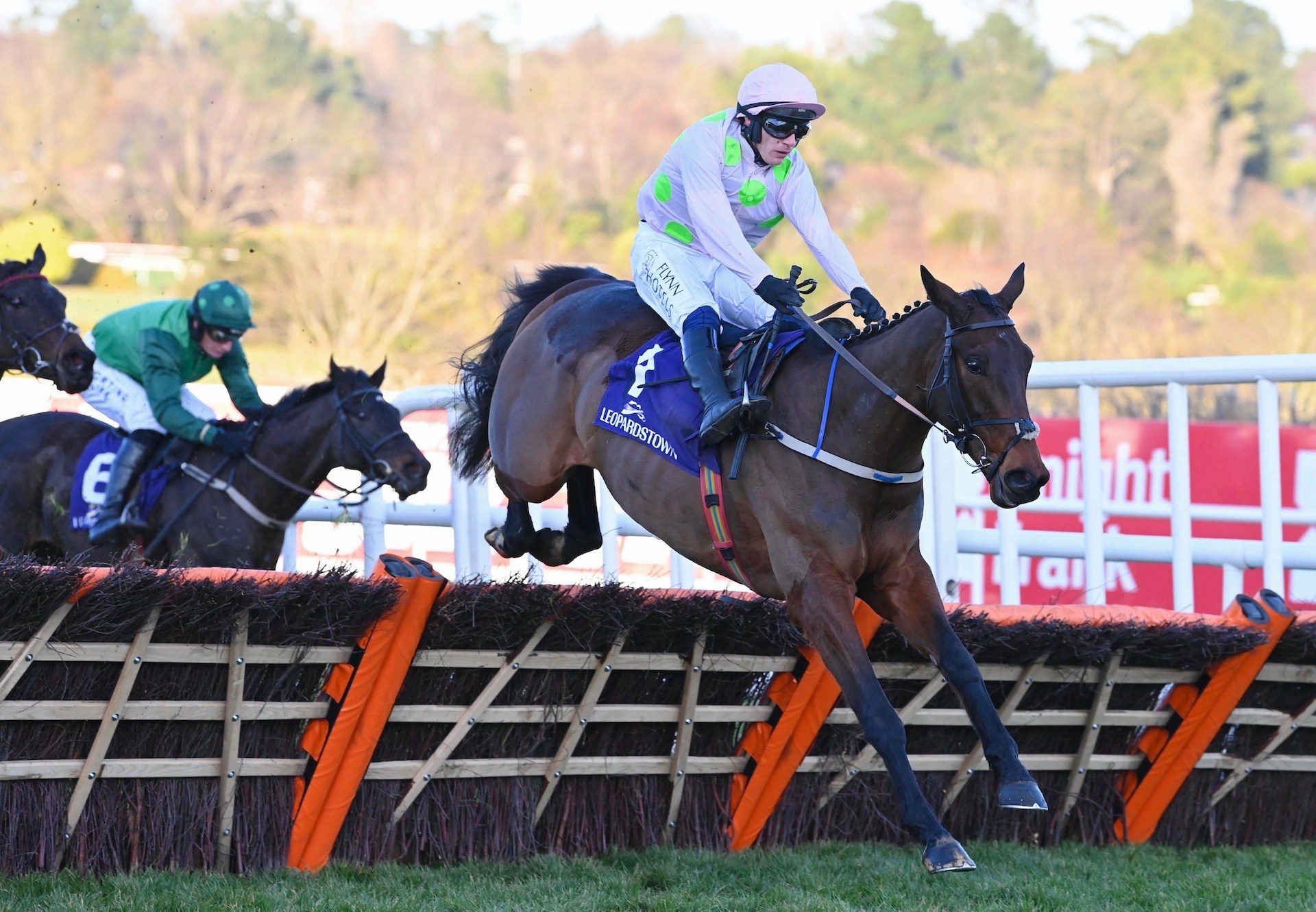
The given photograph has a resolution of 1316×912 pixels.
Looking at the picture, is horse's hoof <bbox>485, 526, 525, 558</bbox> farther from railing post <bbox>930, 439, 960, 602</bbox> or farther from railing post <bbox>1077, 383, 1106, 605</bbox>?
railing post <bbox>1077, 383, 1106, 605</bbox>

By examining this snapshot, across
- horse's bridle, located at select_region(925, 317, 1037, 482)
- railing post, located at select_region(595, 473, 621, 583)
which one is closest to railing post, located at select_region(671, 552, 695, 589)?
railing post, located at select_region(595, 473, 621, 583)

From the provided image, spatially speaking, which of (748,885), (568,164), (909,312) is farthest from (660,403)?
(568,164)

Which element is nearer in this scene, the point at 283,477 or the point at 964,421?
the point at 964,421

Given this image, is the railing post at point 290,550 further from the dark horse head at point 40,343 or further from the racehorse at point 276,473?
the dark horse head at point 40,343

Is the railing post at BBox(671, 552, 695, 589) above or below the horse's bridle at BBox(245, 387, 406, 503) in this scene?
below

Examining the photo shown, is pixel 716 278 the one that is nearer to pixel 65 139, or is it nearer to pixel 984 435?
pixel 984 435

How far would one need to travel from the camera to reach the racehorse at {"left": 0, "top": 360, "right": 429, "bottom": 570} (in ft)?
22.1

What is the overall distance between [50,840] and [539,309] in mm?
2591

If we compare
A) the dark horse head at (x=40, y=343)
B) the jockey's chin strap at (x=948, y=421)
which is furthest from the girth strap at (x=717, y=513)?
the dark horse head at (x=40, y=343)

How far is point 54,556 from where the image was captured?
24.2 feet

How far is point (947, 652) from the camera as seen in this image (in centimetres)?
421

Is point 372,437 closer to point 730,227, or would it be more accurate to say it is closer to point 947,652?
point 730,227

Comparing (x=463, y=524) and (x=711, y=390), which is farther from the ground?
(x=711, y=390)

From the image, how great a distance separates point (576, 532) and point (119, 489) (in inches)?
97.0
